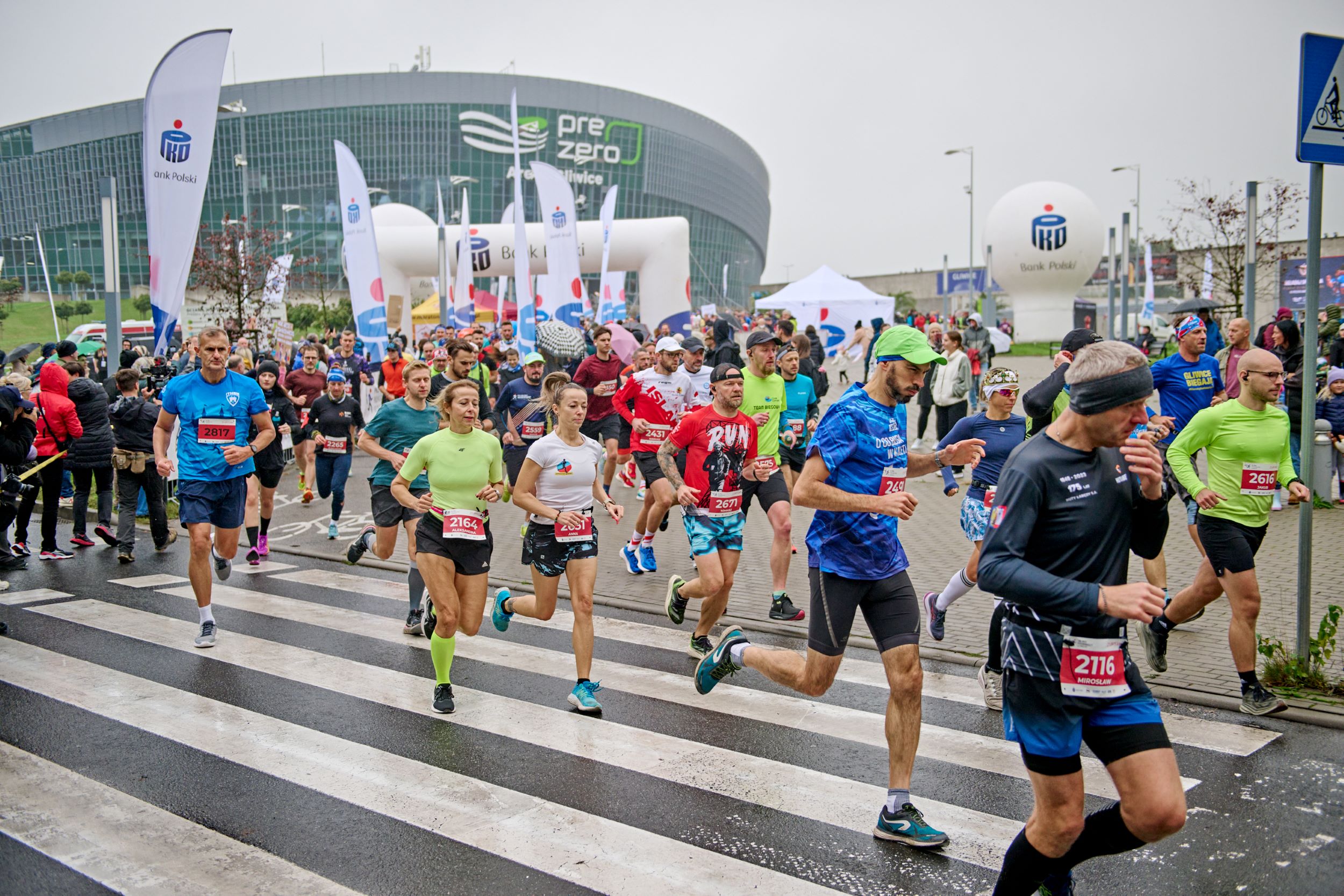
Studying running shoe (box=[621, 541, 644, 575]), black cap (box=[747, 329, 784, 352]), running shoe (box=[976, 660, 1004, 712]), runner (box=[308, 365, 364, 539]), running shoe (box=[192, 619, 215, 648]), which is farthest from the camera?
runner (box=[308, 365, 364, 539])

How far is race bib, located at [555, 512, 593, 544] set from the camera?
20.5 ft

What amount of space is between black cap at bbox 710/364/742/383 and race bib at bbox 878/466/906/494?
235 centimetres

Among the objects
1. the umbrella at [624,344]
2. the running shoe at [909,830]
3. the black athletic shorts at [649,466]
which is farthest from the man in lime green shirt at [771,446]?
the umbrella at [624,344]

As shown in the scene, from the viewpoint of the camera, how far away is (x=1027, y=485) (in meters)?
3.40

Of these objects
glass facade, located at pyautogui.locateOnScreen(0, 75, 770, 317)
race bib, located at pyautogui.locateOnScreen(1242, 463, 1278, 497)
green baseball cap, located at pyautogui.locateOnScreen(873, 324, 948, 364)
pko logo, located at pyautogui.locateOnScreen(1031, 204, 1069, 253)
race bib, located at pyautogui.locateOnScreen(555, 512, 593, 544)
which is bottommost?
race bib, located at pyautogui.locateOnScreen(555, 512, 593, 544)

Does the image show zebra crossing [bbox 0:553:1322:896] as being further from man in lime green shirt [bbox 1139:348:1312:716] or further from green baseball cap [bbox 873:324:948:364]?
green baseball cap [bbox 873:324:948:364]

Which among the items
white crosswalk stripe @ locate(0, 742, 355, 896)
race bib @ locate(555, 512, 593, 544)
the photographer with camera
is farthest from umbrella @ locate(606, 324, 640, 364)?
white crosswalk stripe @ locate(0, 742, 355, 896)

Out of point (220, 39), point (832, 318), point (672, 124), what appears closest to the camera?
point (220, 39)

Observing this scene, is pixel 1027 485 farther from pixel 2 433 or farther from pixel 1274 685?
pixel 2 433

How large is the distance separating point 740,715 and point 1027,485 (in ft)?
10.4

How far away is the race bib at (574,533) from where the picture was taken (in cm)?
626

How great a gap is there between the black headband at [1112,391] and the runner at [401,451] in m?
5.57

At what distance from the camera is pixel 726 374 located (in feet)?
23.4

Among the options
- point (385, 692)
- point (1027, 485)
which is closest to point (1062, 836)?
point (1027, 485)
